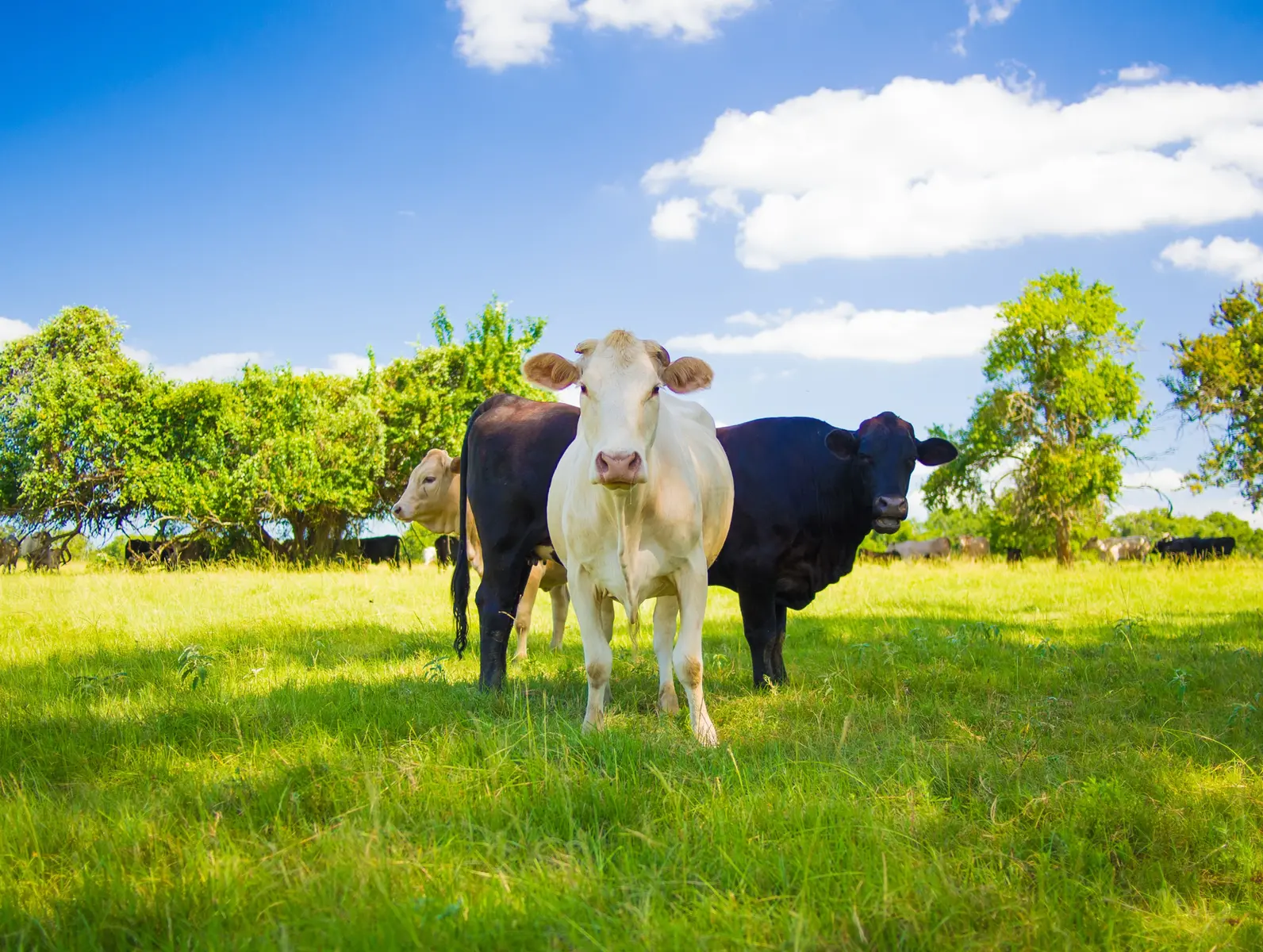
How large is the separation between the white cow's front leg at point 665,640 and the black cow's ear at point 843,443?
216 cm

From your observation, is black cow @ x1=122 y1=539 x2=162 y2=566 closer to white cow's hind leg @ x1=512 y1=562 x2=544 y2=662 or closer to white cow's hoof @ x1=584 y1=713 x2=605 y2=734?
white cow's hind leg @ x1=512 y1=562 x2=544 y2=662

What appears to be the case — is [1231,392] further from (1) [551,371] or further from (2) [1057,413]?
(1) [551,371]

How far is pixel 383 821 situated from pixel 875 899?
1632 millimetres

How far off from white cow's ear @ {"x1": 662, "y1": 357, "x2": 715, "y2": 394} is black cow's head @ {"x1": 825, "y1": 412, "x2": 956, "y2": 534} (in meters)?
2.38

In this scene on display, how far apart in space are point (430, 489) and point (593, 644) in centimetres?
695

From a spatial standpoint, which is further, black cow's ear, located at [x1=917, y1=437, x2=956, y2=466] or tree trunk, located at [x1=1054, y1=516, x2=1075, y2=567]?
tree trunk, located at [x1=1054, y1=516, x2=1075, y2=567]

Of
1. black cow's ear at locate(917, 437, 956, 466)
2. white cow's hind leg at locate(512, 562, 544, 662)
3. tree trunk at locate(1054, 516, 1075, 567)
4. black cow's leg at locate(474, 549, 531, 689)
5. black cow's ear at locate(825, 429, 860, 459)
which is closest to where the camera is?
black cow's leg at locate(474, 549, 531, 689)

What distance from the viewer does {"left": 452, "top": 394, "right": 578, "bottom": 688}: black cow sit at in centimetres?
636

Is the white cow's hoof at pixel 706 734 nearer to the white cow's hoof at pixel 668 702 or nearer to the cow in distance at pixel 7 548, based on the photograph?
the white cow's hoof at pixel 668 702

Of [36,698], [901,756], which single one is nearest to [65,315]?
[36,698]

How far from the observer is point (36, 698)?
18.4ft

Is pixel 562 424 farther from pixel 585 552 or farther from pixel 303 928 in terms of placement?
pixel 303 928

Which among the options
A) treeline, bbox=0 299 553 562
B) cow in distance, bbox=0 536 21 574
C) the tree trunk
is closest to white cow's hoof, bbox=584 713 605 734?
treeline, bbox=0 299 553 562

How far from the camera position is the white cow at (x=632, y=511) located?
4816mm
